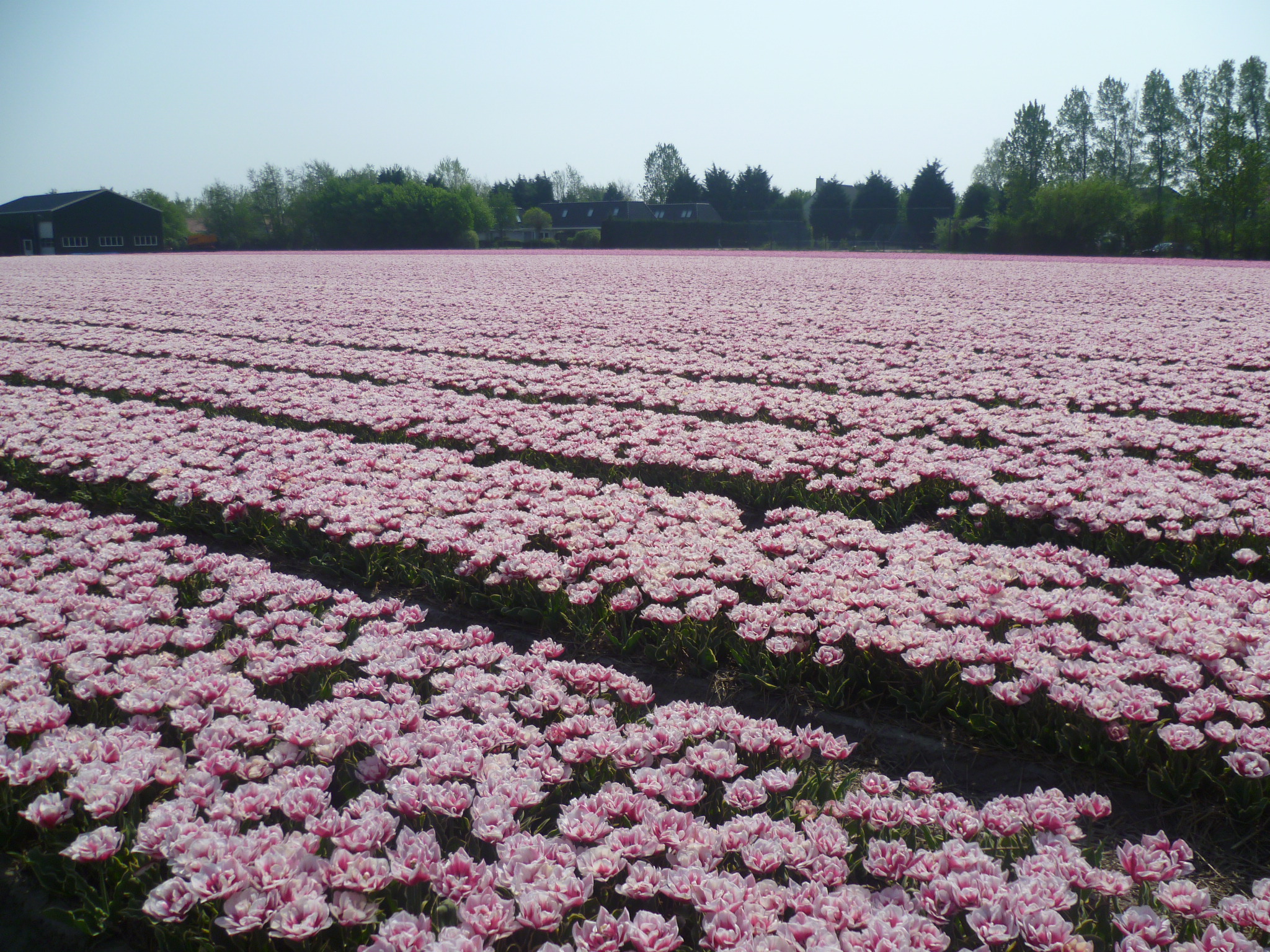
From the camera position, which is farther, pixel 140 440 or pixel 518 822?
pixel 140 440

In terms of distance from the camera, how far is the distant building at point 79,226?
61750mm

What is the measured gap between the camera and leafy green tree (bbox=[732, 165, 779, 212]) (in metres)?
81.9

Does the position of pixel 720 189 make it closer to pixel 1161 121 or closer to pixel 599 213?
pixel 599 213

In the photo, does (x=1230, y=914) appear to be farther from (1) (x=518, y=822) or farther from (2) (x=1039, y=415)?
(2) (x=1039, y=415)

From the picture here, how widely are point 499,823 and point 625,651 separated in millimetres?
1832

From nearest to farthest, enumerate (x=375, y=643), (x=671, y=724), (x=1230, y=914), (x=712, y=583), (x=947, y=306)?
(x=1230, y=914)
(x=671, y=724)
(x=375, y=643)
(x=712, y=583)
(x=947, y=306)

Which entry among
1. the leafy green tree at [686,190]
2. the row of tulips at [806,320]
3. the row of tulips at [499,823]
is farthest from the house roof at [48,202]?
the row of tulips at [499,823]

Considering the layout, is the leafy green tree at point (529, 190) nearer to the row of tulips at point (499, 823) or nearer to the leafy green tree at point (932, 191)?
the leafy green tree at point (932, 191)

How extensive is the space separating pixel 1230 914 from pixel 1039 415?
664 centimetres

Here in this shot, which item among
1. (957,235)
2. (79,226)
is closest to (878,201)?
(957,235)

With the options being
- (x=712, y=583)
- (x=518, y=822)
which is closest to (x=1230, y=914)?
(x=518, y=822)

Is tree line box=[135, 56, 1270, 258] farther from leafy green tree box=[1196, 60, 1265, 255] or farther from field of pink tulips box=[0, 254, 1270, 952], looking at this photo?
field of pink tulips box=[0, 254, 1270, 952]

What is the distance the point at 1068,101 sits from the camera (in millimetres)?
83562

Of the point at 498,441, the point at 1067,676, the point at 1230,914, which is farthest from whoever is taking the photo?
the point at 498,441
